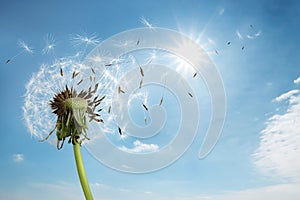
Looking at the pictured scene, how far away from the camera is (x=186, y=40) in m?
8.20

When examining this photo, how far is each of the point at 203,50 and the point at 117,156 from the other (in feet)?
10.7

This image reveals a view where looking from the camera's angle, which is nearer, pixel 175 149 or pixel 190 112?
pixel 175 149

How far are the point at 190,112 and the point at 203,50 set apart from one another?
1.58 metres

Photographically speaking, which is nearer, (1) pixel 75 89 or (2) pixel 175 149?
(1) pixel 75 89

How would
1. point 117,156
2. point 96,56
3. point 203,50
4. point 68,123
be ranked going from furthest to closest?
point 203,50 → point 117,156 → point 96,56 → point 68,123

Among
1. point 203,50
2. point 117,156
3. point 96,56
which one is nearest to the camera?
point 96,56

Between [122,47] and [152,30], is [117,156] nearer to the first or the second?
[122,47]

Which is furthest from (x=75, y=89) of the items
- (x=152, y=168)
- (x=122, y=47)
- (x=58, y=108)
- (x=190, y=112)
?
(x=190, y=112)

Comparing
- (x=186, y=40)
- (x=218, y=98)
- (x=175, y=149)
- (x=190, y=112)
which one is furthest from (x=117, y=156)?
(x=186, y=40)

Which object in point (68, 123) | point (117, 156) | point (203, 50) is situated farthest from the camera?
point (203, 50)

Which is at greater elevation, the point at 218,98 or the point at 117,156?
the point at 218,98

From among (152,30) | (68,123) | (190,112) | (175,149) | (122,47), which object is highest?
(152,30)

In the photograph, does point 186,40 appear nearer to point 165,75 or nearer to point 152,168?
point 165,75

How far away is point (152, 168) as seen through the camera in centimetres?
751
